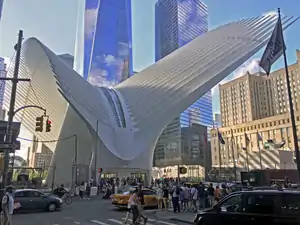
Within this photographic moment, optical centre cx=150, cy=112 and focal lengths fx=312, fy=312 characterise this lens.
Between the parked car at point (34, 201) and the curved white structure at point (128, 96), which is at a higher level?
the curved white structure at point (128, 96)

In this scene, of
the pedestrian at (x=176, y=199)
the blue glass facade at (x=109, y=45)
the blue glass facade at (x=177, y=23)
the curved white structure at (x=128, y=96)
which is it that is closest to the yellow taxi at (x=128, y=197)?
the pedestrian at (x=176, y=199)

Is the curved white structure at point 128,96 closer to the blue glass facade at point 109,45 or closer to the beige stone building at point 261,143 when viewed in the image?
the beige stone building at point 261,143

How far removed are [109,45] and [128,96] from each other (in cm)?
8325

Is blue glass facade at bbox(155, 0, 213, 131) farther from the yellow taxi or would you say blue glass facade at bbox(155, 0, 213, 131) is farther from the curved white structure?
the yellow taxi

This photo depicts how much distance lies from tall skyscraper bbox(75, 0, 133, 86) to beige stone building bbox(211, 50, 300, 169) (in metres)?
44.9

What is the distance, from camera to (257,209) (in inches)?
320

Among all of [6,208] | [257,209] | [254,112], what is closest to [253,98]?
[254,112]

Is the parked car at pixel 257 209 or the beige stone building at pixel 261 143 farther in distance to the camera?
the beige stone building at pixel 261 143

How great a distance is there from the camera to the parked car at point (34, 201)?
18578 mm

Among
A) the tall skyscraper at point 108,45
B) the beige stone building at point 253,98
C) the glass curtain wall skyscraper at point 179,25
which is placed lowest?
the beige stone building at point 253,98

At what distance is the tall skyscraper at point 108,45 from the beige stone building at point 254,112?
4492cm

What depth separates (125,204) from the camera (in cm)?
1958

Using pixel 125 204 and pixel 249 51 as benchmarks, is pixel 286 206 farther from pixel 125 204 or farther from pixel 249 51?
pixel 249 51

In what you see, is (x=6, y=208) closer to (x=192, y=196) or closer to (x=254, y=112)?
(x=192, y=196)
